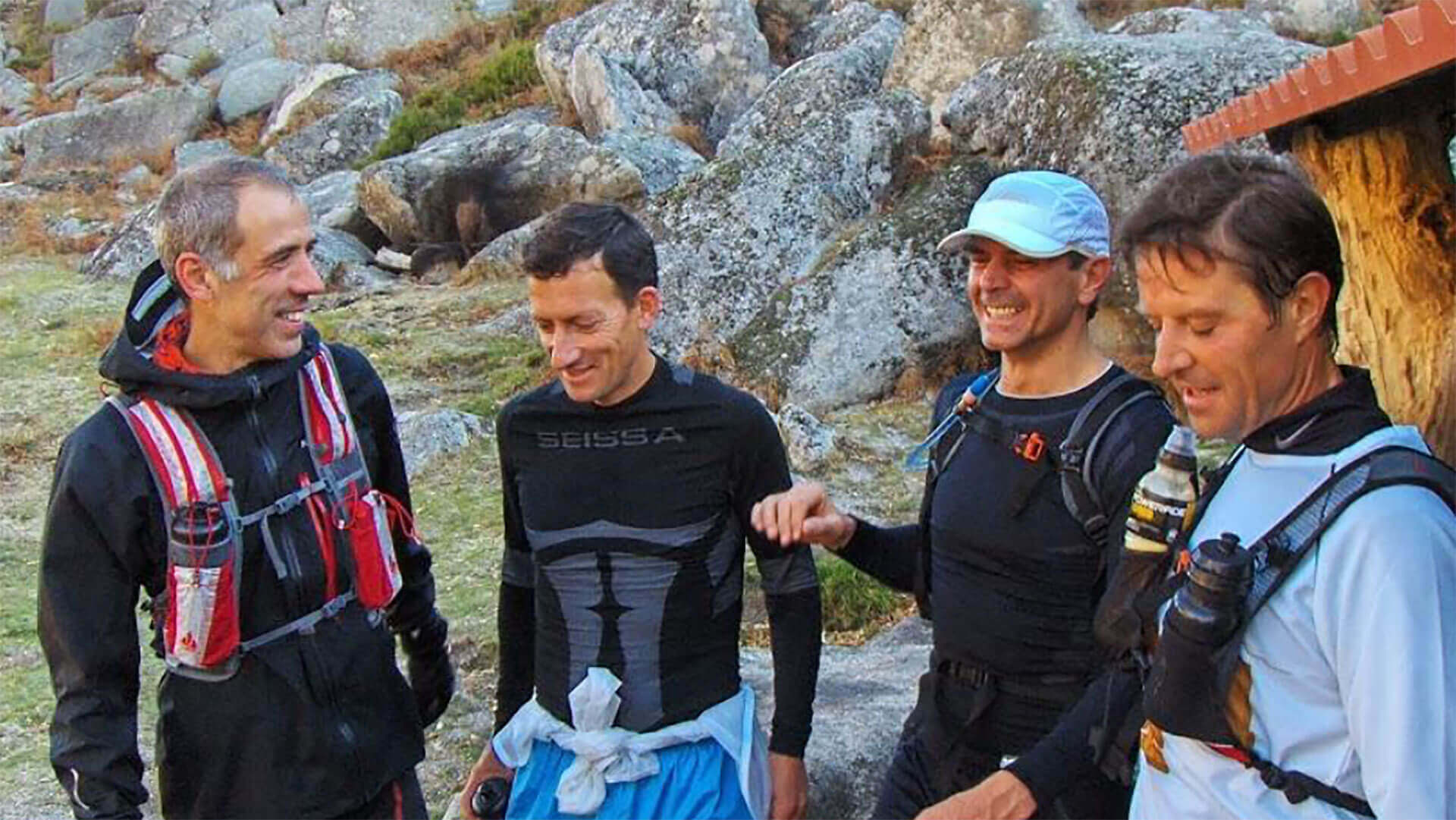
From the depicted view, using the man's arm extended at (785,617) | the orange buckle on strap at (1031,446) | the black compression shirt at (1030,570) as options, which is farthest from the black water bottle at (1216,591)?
the man's arm extended at (785,617)

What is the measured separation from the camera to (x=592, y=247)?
2842 mm

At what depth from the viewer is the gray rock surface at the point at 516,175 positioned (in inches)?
575

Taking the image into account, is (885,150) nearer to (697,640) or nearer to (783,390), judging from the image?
(783,390)

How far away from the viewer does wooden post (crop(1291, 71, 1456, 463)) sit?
4145 mm

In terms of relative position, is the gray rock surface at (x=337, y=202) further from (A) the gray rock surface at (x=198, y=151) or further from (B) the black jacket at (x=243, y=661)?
(B) the black jacket at (x=243, y=661)

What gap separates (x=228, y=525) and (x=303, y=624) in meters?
0.26

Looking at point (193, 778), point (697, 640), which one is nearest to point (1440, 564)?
point (697, 640)

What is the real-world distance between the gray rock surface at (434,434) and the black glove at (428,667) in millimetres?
5575

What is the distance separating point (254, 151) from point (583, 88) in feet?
28.7

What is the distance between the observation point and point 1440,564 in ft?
5.34

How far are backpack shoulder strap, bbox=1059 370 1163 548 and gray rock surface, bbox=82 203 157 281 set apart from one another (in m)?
14.9

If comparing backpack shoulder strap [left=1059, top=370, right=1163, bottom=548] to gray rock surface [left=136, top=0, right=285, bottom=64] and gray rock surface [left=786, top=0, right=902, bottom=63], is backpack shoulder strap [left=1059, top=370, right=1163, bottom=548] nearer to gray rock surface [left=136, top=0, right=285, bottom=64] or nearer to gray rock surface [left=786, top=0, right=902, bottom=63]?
gray rock surface [left=786, top=0, right=902, bottom=63]

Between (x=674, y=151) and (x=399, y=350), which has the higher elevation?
(x=674, y=151)

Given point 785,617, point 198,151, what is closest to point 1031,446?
point 785,617
